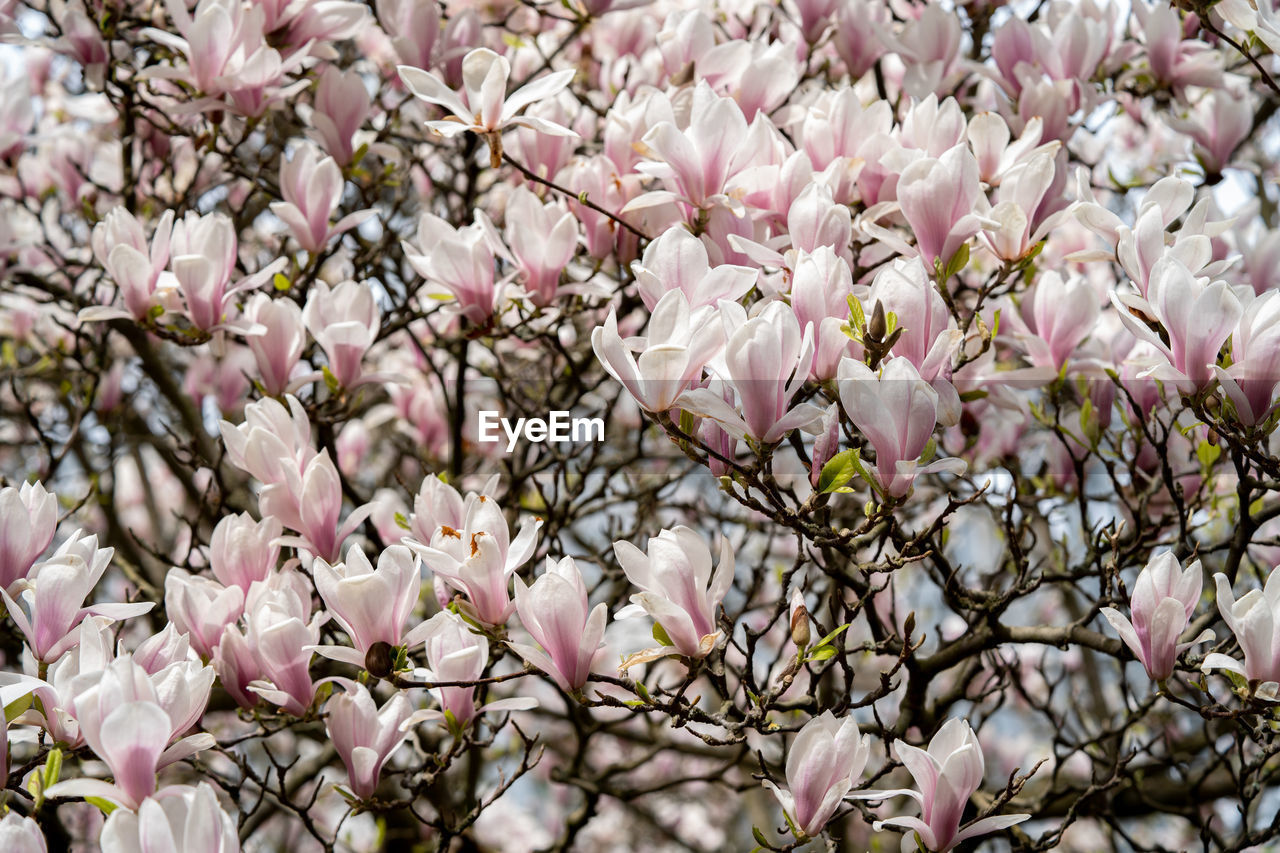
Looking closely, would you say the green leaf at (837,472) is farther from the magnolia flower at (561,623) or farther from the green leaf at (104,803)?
the green leaf at (104,803)

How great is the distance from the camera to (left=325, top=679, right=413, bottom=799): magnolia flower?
1.61m

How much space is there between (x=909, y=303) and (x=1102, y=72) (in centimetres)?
138

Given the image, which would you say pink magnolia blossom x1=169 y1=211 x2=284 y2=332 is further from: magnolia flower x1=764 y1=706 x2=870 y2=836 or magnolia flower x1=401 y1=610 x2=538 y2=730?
magnolia flower x1=764 y1=706 x2=870 y2=836

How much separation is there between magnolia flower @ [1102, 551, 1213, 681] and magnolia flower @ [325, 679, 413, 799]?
41.9 inches

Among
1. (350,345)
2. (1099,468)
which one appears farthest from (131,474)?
(1099,468)

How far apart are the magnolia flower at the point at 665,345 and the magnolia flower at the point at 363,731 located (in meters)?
0.64

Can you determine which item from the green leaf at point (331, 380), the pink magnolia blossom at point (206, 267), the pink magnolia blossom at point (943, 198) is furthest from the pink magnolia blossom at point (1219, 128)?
the pink magnolia blossom at point (206, 267)

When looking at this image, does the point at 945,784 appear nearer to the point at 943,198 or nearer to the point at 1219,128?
the point at 943,198

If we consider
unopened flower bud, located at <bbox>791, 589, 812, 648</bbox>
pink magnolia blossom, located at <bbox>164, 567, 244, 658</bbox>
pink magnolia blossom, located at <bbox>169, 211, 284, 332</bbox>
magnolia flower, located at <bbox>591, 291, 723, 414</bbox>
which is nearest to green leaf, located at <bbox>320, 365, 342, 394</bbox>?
pink magnolia blossom, located at <bbox>169, 211, 284, 332</bbox>

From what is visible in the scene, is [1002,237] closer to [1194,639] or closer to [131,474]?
[1194,639]

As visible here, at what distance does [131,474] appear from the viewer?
736 cm

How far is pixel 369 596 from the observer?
59.2 inches

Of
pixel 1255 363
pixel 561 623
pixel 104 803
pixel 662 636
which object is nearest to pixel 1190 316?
pixel 1255 363

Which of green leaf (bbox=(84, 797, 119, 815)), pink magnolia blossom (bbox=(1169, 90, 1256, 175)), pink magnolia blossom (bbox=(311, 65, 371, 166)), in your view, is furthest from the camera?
pink magnolia blossom (bbox=(1169, 90, 1256, 175))
